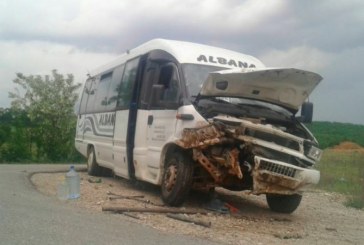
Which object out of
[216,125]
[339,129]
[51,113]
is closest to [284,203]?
[216,125]

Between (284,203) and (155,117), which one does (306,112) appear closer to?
(284,203)

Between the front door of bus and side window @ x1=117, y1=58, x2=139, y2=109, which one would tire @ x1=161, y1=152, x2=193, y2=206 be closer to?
the front door of bus

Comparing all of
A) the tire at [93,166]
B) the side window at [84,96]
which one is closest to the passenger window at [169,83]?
the tire at [93,166]

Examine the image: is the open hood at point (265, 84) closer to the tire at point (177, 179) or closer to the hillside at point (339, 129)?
the tire at point (177, 179)

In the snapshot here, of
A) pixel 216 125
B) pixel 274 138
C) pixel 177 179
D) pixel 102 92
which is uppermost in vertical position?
pixel 102 92

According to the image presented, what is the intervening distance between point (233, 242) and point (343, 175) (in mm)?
14588

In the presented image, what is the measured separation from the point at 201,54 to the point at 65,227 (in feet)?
14.8

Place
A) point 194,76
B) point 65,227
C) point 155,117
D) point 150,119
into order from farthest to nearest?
point 150,119, point 155,117, point 194,76, point 65,227

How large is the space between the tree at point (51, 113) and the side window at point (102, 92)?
10468 millimetres

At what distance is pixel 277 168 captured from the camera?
26.1ft

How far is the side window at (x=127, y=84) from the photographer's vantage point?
11477mm

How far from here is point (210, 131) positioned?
321 inches

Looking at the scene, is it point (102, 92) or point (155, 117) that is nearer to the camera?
point (155, 117)

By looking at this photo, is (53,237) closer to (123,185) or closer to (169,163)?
(169,163)
